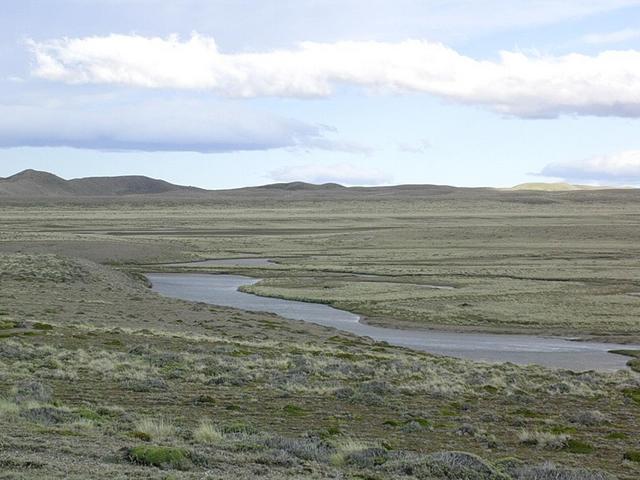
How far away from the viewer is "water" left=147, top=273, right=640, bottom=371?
34656mm

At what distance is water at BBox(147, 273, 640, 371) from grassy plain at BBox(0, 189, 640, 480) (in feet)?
6.33

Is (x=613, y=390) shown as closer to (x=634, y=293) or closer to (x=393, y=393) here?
(x=393, y=393)

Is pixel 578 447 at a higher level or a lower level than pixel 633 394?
higher

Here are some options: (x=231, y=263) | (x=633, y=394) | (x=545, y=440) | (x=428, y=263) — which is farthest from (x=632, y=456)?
(x=231, y=263)

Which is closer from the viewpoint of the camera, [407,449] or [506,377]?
[407,449]

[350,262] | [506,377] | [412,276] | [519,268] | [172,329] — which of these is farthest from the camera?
[350,262]

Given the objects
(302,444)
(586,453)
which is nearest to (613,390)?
(586,453)

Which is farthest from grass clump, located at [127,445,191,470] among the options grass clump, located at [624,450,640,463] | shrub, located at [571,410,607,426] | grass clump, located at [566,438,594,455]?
shrub, located at [571,410,607,426]

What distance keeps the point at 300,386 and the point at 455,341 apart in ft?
61.6

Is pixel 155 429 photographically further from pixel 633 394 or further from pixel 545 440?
pixel 633 394

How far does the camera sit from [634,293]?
53.6 m

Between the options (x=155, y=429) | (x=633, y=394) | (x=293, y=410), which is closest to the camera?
(x=155, y=429)

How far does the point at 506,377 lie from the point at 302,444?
13.2 m

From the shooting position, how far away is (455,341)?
39344 mm
